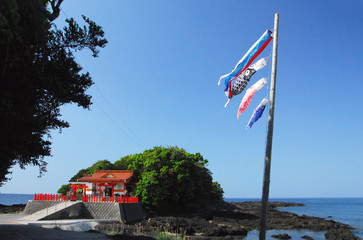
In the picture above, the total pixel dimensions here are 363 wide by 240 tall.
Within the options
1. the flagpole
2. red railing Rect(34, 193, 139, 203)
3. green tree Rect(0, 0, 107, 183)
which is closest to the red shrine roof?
red railing Rect(34, 193, 139, 203)

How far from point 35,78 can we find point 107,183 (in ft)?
82.5

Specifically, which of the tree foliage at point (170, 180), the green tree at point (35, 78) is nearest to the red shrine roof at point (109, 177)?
the tree foliage at point (170, 180)

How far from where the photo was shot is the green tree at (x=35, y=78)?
8562 millimetres

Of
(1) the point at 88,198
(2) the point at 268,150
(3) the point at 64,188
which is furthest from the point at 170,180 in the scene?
(2) the point at 268,150

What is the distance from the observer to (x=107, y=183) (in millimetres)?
33344

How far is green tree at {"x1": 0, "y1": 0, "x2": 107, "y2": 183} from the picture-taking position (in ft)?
28.1

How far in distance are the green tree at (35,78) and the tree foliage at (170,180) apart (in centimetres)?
2321

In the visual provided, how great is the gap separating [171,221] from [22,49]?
21.0 metres

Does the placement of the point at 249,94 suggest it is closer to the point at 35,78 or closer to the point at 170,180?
the point at 35,78

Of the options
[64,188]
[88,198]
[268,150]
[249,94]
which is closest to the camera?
[268,150]

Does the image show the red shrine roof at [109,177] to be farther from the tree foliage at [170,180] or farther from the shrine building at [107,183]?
the tree foliage at [170,180]

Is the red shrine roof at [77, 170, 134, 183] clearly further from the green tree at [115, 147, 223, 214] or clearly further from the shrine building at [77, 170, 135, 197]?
the green tree at [115, 147, 223, 214]

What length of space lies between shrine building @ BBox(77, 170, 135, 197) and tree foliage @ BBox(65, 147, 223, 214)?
1759 millimetres

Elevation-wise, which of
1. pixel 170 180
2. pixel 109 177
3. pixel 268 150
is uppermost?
pixel 268 150
